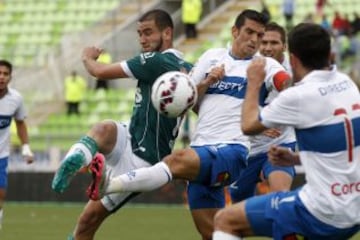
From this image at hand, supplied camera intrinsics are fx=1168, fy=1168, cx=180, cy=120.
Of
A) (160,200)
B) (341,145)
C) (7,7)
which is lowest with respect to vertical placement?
(160,200)

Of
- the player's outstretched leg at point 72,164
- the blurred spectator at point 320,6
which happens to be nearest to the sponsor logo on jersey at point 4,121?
the player's outstretched leg at point 72,164

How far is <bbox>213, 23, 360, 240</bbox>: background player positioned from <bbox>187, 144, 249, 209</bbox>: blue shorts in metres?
2.05

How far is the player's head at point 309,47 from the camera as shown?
848 centimetres

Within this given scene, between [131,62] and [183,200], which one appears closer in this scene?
[131,62]

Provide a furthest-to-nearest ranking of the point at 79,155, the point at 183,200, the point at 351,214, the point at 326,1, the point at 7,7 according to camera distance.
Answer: the point at 7,7
the point at 326,1
the point at 183,200
the point at 79,155
the point at 351,214

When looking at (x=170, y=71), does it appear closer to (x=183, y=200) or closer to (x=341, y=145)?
(x=341, y=145)

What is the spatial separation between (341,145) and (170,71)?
3026mm

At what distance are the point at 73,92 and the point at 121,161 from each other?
718 inches

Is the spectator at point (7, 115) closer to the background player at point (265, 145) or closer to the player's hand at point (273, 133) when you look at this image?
the background player at point (265, 145)

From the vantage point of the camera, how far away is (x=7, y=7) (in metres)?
35.6

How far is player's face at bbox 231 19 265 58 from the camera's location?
1134 centimetres

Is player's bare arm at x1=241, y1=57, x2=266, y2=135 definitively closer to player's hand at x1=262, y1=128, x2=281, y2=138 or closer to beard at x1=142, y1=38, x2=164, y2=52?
beard at x1=142, y1=38, x2=164, y2=52

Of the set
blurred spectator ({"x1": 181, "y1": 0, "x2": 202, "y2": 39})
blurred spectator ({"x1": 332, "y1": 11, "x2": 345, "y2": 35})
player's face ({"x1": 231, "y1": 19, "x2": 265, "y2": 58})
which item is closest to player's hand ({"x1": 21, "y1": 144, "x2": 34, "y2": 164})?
player's face ({"x1": 231, "y1": 19, "x2": 265, "y2": 58})

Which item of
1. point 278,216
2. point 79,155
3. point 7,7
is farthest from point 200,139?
point 7,7
